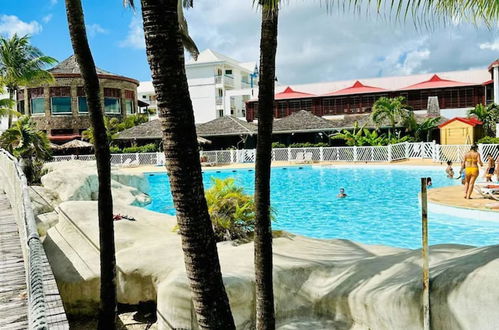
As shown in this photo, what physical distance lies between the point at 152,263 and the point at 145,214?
417 centimetres

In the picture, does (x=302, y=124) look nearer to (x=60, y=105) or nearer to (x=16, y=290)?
(x=60, y=105)

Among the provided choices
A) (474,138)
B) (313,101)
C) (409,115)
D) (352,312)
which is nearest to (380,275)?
(352,312)

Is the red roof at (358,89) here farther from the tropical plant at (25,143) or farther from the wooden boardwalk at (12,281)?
the wooden boardwalk at (12,281)

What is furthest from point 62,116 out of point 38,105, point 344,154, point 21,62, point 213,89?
point 344,154

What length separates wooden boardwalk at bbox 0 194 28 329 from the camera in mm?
4800

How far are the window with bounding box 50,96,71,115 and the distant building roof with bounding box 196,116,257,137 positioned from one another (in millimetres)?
13456

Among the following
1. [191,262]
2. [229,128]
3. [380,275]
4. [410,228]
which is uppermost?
[229,128]

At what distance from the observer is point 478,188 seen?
561 inches

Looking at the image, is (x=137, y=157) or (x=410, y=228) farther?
(x=137, y=157)

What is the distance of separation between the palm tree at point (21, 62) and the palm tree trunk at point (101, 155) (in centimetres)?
2778

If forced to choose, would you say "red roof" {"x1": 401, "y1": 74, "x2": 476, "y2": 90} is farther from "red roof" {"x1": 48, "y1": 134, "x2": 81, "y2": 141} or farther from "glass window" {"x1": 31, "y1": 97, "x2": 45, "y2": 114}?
"glass window" {"x1": 31, "y1": 97, "x2": 45, "y2": 114}

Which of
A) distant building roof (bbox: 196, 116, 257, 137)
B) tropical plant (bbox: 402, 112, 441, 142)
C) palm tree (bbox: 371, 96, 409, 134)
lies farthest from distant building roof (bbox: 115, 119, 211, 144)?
tropical plant (bbox: 402, 112, 441, 142)

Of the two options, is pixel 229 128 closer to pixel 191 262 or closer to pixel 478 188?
pixel 478 188

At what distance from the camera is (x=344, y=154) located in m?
32.5
